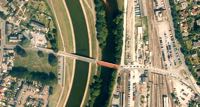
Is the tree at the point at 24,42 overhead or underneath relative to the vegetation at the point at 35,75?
overhead

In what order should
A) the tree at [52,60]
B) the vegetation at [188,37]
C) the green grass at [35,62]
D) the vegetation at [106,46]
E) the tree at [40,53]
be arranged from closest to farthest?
the vegetation at [188,37] → the vegetation at [106,46] → the tree at [52,60] → the tree at [40,53] → the green grass at [35,62]

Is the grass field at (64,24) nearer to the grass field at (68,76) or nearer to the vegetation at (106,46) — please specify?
the grass field at (68,76)

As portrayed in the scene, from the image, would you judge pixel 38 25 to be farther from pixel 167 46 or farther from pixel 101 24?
pixel 167 46

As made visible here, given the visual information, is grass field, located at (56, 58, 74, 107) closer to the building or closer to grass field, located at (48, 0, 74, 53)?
grass field, located at (48, 0, 74, 53)

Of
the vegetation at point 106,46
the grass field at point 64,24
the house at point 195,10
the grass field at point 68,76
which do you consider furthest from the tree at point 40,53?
the house at point 195,10

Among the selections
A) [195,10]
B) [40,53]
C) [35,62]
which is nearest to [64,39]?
[40,53]

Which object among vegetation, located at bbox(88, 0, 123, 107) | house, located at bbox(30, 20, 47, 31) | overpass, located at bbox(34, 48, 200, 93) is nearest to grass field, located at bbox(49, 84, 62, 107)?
Result: vegetation, located at bbox(88, 0, 123, 107)
